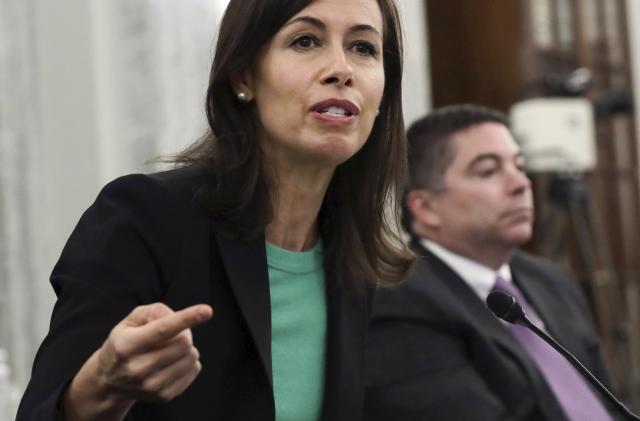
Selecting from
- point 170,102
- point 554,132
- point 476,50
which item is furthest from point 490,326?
point 476,50

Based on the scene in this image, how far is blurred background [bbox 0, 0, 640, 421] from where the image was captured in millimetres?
3244

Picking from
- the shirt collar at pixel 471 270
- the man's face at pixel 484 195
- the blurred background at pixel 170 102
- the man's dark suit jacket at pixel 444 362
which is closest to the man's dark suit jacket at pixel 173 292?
the blurred background at pixel 170 102

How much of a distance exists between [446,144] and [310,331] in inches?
56.5

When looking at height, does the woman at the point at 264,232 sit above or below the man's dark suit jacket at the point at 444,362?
above

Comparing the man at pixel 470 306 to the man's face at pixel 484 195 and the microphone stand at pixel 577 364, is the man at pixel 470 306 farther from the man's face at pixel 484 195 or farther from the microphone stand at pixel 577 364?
the microphone stand at pixel 577 364

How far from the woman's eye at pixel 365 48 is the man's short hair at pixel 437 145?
4.50 ft

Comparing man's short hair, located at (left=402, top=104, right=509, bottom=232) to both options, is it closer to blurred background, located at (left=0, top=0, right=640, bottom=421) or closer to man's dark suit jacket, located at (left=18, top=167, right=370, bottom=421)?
blurred background, located at (left=0, top=0, right=640, bottom=421)

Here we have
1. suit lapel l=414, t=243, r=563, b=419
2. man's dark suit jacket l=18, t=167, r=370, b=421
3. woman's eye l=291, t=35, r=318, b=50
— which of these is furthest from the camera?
suit lapel l=414, t=243, r=563, b=419

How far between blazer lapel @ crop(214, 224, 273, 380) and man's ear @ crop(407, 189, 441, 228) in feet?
4.64

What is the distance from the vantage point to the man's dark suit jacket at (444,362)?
90.4 inches

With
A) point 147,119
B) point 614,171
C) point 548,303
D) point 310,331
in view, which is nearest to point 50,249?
point 147,119

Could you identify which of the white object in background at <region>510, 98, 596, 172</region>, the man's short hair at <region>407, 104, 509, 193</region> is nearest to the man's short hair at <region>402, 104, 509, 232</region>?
the man's short hair at <region>407, 104, 509, 193</region>

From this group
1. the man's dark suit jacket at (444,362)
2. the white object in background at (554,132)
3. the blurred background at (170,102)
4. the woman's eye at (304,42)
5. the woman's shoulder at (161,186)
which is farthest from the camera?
the white object in background at (554,132)

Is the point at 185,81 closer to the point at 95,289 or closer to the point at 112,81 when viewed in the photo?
the point at 112,81
